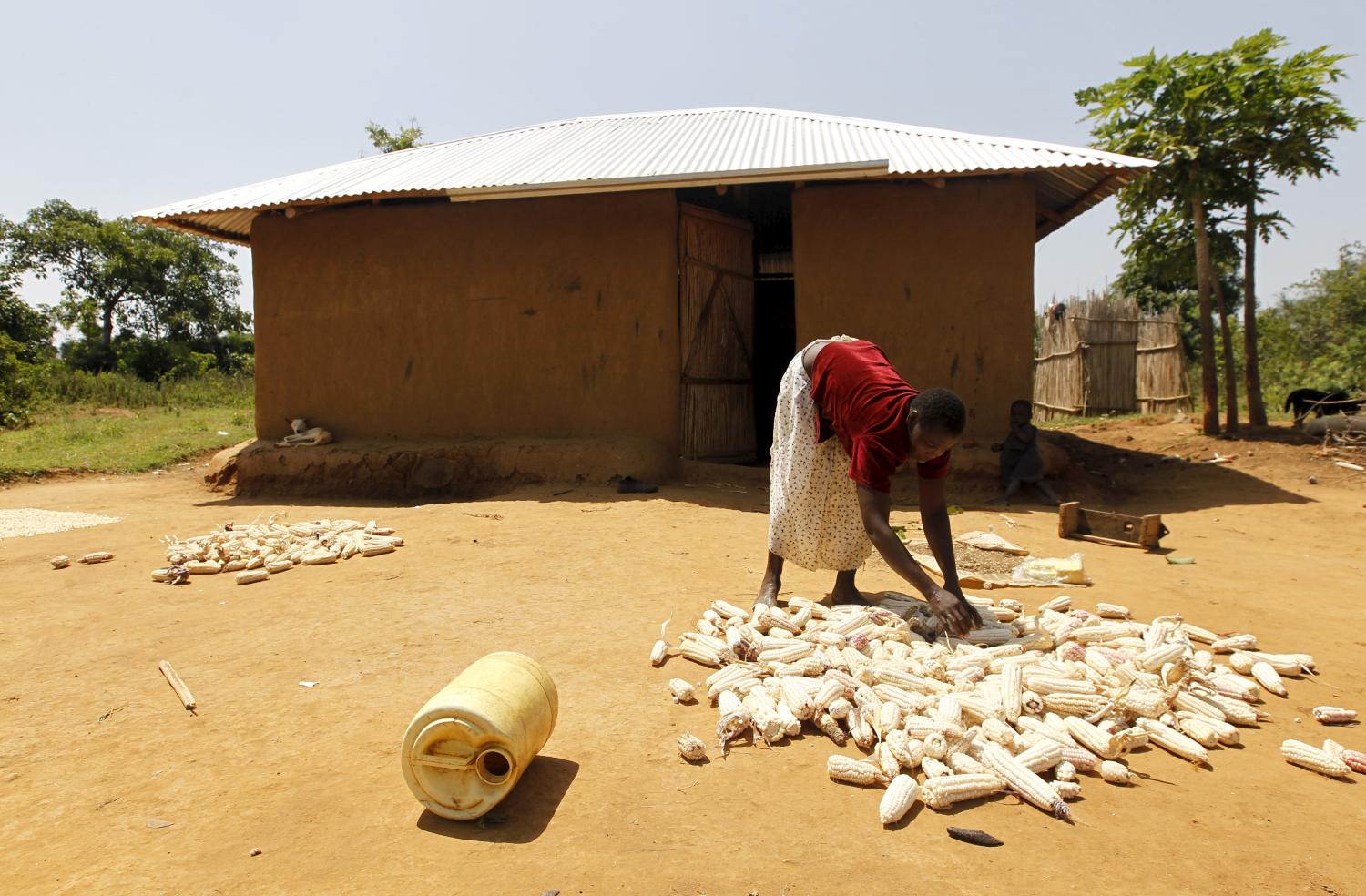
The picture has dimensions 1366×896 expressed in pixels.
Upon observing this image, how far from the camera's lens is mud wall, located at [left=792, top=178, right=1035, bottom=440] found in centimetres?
812

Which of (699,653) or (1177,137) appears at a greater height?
(1177,137)

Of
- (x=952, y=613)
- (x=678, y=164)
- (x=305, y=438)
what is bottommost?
(x=952, y=613)

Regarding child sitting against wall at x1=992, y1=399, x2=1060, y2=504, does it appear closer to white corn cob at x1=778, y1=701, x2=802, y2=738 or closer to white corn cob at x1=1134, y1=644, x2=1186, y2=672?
white corn cob at x1=1134, y1=644, x2=1186, y2=672

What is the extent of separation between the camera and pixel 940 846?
2211mm

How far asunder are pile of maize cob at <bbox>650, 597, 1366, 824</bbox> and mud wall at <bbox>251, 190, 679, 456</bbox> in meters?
5.06

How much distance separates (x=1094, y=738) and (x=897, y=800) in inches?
33.9

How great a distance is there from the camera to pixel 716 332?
9516 millimetres

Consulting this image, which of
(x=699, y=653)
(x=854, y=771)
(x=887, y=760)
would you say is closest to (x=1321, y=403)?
(x=699, y=653)

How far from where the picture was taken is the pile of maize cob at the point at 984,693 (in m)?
2.57

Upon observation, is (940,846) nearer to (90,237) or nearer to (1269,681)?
(1269,681)

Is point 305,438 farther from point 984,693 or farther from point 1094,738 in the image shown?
point 1094,738

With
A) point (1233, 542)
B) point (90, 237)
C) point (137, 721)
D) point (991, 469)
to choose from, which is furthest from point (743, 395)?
point (90, 237)

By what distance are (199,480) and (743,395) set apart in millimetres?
7189

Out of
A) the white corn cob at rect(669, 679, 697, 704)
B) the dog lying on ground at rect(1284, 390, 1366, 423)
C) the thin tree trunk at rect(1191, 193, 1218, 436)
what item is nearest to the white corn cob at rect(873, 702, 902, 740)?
the white corn cob at rect(669, 679, 697, 704)
